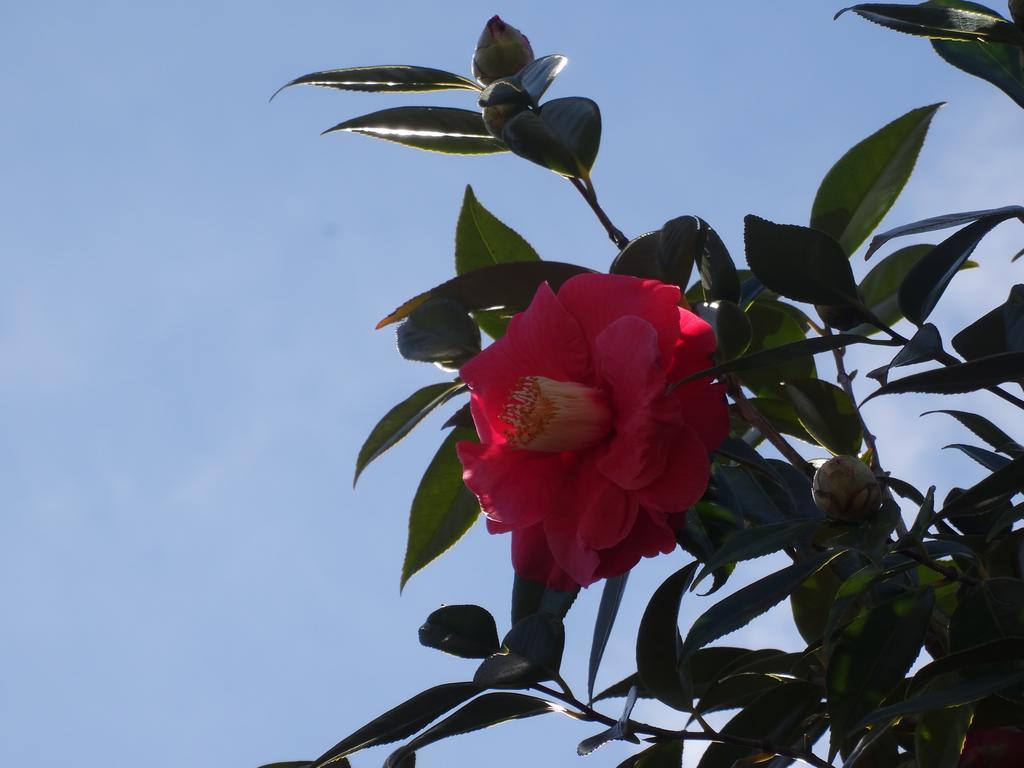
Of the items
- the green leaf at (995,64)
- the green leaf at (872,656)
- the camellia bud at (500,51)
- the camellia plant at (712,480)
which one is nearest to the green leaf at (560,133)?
the camellia plant at (712,480)

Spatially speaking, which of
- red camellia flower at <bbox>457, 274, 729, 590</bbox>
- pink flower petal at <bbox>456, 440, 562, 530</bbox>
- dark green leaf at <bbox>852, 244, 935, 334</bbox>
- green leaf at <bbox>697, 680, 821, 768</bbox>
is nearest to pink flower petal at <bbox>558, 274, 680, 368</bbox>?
red camellia flower at <bbox>457, 274, 729, 590</bbox>

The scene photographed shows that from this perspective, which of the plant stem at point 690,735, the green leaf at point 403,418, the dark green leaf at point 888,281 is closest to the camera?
the plant stem at point 690,735

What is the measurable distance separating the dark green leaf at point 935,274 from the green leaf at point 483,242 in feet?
1.28

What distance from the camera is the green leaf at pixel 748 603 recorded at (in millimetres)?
804

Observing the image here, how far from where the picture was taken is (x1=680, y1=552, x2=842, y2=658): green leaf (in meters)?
0.80

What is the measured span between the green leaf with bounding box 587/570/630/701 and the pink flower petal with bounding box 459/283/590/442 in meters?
0.17

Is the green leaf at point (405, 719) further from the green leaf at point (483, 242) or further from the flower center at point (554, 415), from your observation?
the green leaf at point (483, 242)

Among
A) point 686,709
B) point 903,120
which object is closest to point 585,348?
point 686,709

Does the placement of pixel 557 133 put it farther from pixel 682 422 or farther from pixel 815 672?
pixel 815 672

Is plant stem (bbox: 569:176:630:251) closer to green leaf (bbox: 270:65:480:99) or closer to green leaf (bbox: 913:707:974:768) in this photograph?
green leaf (bbox: 270:65:480:99)

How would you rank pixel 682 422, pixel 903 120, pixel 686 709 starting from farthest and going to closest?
pixel 903 120, pixel 686 709, pixel 682 422

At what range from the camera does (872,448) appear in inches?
39.8

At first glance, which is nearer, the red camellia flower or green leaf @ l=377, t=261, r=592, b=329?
the red camellia flower

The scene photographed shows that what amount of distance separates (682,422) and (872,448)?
0.99 feet
